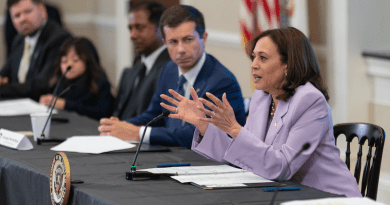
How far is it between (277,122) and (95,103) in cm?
205

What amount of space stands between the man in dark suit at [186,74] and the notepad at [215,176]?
1.84 feet

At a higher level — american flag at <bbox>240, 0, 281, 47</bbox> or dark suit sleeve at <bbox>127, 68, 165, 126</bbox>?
american flag at <bbox>240, 0, 281, 47</bbox>

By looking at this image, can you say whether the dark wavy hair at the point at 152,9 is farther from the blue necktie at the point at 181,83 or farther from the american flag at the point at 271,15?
the blue necktie at the point at 181,83

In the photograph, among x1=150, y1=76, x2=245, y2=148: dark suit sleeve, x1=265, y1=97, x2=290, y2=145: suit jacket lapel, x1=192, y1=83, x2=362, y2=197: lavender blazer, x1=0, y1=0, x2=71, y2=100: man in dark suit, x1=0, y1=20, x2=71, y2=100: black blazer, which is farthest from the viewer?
x1=0, y1=0, x2=71, y2=100: man in dark suit

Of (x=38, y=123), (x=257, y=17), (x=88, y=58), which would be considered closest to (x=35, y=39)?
(x=88, y=58)

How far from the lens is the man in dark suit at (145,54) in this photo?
3.51 meters

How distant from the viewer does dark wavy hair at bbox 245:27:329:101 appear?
6.84 ft

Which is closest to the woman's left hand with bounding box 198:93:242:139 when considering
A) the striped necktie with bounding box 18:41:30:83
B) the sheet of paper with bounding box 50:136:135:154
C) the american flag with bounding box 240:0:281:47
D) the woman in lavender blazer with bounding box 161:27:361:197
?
the woman in lavender blazer with bounding box 161:27:361:197

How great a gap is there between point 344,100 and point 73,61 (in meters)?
1.74

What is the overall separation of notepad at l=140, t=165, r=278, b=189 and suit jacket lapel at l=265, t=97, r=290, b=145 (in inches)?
6.8

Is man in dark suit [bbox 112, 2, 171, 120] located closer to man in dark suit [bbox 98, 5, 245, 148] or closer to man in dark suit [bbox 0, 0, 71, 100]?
man in dark suit [bbox 98, 5, 245, 148]

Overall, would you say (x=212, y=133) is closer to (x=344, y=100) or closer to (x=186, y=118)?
(x=186, y=118)

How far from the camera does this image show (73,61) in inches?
156

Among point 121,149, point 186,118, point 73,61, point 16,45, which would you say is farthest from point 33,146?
point 16,45
